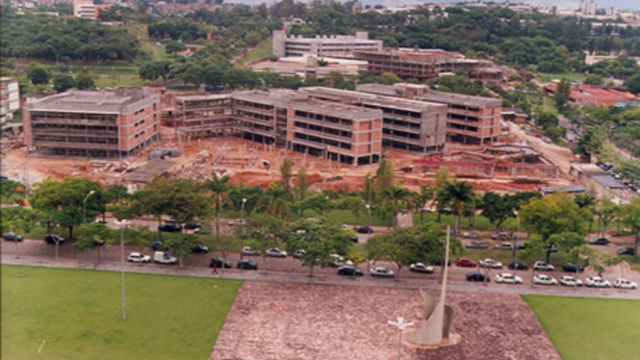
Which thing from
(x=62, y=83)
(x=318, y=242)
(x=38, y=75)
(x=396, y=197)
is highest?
(x=38, y=75)

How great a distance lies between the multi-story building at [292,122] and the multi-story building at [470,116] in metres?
11.2

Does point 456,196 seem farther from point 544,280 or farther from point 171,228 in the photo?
point 171,228

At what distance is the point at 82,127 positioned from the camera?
4922cm

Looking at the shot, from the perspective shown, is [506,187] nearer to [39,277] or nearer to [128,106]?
[128,106]

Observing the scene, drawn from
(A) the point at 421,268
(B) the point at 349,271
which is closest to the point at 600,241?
(A) the point at 421,268

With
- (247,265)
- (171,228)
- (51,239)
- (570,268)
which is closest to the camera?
(247,265)

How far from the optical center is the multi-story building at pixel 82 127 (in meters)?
48.8

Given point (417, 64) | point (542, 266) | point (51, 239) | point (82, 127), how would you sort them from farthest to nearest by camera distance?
point (417, 64), point (82, 127), point (51, 239), point (542, 266)

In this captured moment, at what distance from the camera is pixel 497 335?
83.5 feet

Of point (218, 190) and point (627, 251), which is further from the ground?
point (218, 190)

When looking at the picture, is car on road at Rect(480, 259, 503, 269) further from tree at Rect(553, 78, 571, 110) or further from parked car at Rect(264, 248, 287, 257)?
tree at Rect(553, 78, 571, 110)

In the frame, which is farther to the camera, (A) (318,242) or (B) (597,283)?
(B) (597,283)

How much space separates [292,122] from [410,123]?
9025 millimetres

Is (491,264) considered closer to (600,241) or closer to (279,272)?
(600,241)
